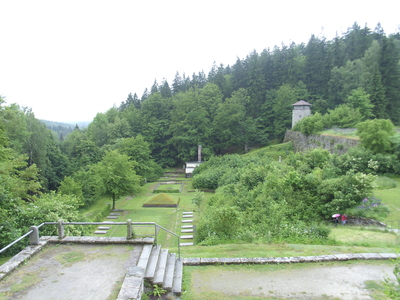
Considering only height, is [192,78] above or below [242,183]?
above

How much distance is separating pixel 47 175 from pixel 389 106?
43.9 m

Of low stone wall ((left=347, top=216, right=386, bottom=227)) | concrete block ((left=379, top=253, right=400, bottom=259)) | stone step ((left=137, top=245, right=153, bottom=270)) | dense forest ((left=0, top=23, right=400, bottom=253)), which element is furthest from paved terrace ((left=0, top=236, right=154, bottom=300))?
dense forest ((left=0, top=23, right=400, bottom=253))

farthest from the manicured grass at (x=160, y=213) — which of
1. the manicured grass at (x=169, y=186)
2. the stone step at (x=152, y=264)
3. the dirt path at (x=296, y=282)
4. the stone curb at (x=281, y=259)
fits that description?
the dirt path at (x=296, y=282)

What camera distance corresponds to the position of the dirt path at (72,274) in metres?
5.43

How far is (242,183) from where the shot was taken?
1877 centimetres

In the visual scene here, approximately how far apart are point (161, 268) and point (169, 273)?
0.25m

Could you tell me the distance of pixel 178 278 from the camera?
6.64 meters

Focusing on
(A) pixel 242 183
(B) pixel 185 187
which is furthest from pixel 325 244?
(B) pixel 185 187

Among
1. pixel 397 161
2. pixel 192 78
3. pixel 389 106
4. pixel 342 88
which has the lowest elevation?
pixel 397 161

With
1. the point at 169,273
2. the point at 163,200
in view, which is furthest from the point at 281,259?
the point at 163,200

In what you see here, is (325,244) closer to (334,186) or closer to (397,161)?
(334,186)

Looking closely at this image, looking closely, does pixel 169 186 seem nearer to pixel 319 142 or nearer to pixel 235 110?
pixel 235 110

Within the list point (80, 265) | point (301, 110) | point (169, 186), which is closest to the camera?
point (80, 265)

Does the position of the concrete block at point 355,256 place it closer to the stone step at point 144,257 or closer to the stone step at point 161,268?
the stone step at point 161,268
